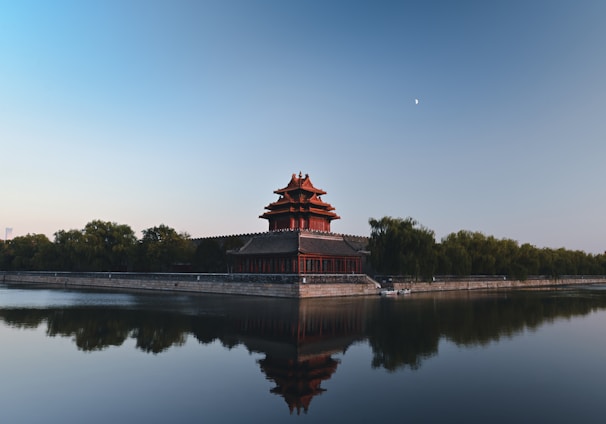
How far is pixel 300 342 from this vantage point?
18062mm

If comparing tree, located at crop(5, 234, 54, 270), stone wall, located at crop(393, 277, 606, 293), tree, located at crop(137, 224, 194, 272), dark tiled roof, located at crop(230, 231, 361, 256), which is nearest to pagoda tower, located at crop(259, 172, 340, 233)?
dark tiled roof, located at crop(230, 231, 361, 256)

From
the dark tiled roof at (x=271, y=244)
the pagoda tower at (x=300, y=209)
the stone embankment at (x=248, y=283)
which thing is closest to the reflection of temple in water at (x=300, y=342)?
the stone embankment at (x=248, y=283)

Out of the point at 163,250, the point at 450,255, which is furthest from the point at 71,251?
the point at 450,255

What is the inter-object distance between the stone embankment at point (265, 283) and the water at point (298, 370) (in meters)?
15.0

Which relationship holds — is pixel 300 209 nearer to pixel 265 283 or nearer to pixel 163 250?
pixel 265 283

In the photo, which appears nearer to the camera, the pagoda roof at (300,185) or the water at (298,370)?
the water at (298,370)

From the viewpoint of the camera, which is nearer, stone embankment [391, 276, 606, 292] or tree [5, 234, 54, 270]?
stone embankment [391, 276, 606, 292]

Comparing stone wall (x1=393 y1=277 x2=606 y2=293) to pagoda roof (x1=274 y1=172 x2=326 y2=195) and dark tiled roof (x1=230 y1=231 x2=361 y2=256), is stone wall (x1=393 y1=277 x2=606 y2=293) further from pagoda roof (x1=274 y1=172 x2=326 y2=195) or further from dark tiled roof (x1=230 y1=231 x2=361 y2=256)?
pagoda roof (x1=274 y1=172 x2=326 y2=195)

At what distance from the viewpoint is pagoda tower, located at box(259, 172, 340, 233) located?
5794cm

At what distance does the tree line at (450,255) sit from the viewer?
50.0 meters

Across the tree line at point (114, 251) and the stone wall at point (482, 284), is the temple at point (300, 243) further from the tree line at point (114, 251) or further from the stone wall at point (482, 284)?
the stone wall at point (482, 284)

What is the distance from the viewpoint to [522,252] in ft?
237

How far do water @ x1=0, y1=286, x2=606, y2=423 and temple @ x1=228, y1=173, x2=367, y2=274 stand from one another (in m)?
23.0

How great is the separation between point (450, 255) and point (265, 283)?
95.7ft
